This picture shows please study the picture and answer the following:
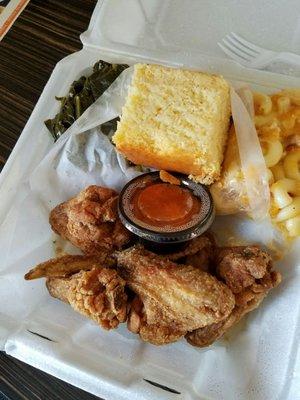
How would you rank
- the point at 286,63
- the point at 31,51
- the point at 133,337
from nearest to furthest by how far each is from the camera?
the point at 133,337 → the point at 286,63 → the point at 31,51

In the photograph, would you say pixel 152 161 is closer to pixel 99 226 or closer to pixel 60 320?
pixel 99 226

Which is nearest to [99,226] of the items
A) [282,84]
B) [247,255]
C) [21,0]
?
[247,255]

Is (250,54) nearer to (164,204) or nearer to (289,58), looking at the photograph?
(289,58)

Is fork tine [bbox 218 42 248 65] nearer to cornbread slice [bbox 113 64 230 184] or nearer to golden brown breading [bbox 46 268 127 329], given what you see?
cornbread slice [bbox 113 64 230 184]

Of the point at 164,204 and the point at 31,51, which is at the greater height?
the point at 31,51

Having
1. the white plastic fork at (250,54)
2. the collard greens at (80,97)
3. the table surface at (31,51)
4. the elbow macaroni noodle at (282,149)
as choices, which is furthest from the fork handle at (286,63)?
the table surface at (31,51)

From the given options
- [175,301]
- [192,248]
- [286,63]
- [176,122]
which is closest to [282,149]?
[176,122]

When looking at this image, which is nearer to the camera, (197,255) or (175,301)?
(175,301)

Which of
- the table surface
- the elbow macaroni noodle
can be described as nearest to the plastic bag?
the elbow macaroni noodle
